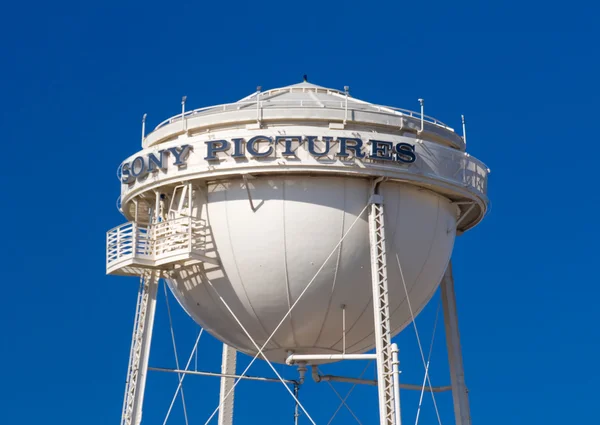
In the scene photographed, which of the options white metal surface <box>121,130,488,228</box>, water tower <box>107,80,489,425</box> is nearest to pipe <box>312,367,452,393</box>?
water tower <box>107,80,489,425</box>

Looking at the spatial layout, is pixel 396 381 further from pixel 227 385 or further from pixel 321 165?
pixel 227 385

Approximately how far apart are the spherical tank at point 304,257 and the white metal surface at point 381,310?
296mm

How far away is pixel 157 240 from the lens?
38562 millimetres

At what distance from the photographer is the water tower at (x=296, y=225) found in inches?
1468

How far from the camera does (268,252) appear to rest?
3728cm

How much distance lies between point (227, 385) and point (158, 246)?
6805 millimetres

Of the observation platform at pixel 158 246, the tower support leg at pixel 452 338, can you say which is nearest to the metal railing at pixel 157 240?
the observation platform at pixel 158 246

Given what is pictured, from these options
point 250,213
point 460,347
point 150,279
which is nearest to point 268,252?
point 250,213

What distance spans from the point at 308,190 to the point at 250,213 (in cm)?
136

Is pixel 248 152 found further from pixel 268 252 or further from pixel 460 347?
pixel 460 347

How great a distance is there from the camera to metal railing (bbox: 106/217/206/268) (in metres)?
37.8

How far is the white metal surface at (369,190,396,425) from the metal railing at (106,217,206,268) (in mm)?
3799

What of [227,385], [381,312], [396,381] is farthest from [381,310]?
[227,385]

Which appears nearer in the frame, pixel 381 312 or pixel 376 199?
pixel 381 312
